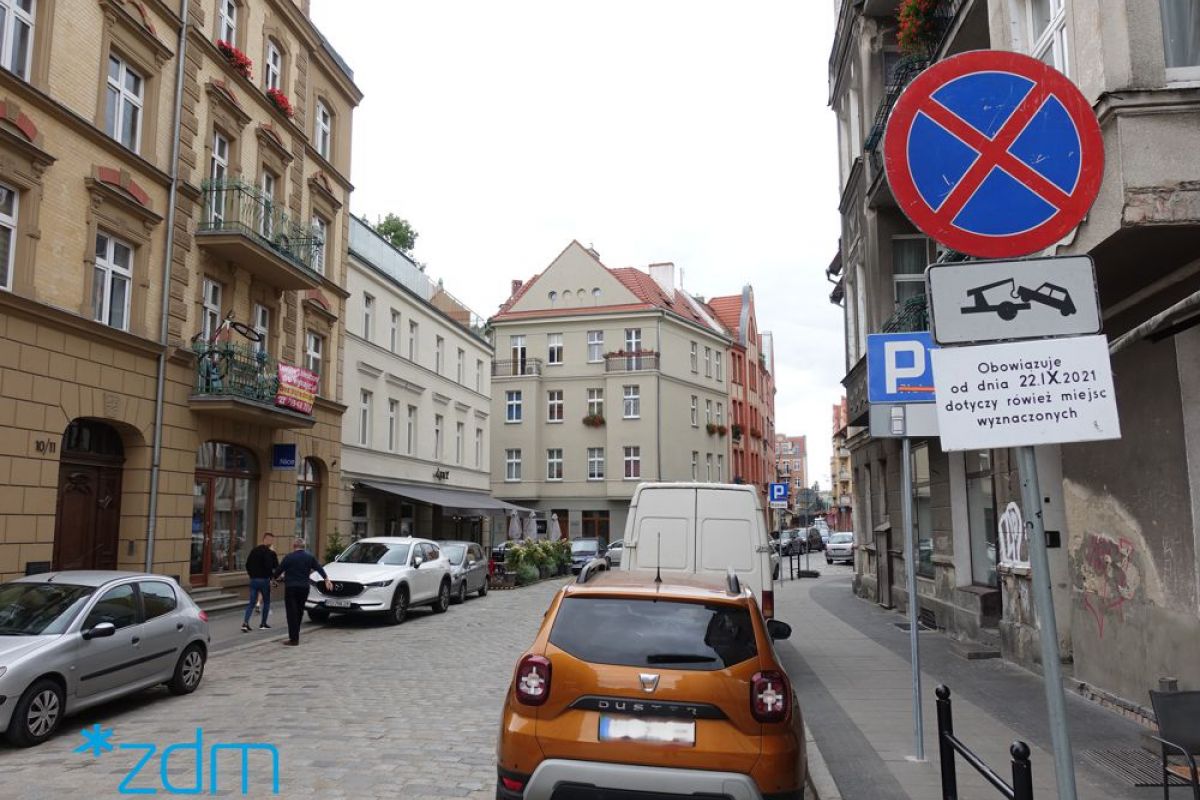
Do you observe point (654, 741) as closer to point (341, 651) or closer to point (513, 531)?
point (341, 651)

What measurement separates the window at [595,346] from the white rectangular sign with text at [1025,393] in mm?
49391

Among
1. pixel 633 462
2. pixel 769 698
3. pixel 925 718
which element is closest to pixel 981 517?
pixel 925 718

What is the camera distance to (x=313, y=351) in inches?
977

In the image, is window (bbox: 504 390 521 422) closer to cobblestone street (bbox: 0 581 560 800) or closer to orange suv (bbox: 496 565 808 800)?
Answer: cobblestone street (bbox: 0 581 560 800)

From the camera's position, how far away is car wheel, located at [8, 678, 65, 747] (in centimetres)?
759

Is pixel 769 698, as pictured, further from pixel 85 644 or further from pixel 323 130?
pixel 323 130

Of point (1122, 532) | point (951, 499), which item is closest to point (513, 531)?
point (951, 499)

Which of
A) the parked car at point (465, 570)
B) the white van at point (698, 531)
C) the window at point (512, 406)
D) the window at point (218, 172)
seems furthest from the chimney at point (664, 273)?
the white van at point (698, 531)

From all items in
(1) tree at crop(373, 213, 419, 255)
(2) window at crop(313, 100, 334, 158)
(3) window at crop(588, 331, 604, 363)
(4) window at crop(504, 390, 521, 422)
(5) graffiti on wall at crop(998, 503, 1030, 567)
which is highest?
(1) tree at crop(373, 213, 419, 255)

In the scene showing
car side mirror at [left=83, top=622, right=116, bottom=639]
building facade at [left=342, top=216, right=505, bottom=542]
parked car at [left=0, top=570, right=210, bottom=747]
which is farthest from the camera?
building facade at [left=342, top=216, right=505, bottom=542]

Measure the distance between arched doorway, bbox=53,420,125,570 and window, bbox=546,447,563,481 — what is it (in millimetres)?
35329

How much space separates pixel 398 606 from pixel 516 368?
1428 inches

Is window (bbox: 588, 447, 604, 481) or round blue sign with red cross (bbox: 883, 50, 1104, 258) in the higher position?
window (bbox: 588, 447, 604, 481)

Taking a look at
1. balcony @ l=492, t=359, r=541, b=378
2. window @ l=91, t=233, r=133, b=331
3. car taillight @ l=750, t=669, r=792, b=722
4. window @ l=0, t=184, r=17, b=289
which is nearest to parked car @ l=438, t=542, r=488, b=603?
window @ l=91, t=233, r=133, b=331
